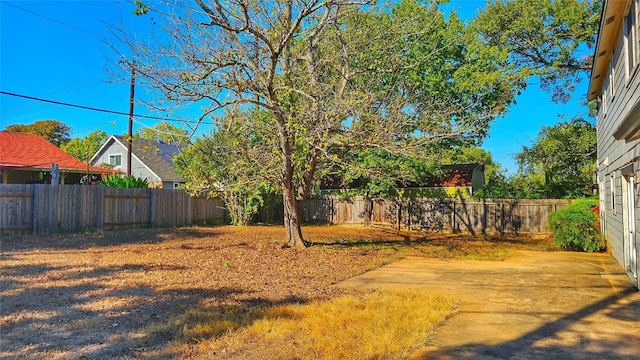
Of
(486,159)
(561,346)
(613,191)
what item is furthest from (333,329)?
(486,159)

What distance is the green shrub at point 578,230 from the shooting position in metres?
11.4

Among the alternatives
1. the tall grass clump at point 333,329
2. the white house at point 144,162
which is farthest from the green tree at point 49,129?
the tall grass clump at point 333,329

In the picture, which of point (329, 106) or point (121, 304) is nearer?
point (121, 304)

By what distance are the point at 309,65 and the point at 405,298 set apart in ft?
19.3

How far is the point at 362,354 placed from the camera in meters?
4.00

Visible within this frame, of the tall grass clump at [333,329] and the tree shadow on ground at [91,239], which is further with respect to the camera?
the tree shadow on ground at [91,239]

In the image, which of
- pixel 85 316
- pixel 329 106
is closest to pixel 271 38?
pixel 329 106

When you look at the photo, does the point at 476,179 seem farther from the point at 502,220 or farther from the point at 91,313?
the point at 91,313

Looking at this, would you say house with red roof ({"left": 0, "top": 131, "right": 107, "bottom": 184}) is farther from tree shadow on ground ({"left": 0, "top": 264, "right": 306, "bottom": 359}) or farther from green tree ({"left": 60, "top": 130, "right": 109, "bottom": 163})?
green tree ({"left": 60, "top": 130, "right": 109, "bottom": 163})

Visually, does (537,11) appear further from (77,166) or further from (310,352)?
(77,166)

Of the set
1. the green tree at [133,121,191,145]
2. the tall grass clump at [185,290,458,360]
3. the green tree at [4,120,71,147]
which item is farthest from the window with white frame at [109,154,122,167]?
the tall grass clump at [185,290,458,360]

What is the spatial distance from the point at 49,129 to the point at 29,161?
2634cm

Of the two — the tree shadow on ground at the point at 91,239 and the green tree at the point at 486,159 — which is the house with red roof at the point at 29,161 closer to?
the tree shadow on ground at the point at 91,239

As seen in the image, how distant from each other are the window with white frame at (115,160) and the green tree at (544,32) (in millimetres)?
25293
